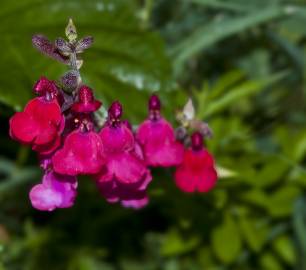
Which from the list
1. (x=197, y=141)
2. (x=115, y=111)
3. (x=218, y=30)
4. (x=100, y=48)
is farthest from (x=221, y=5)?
(x=115, y=111)

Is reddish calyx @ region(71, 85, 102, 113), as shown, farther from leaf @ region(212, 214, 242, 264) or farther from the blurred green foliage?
leaf @ region(212, 214, 242, 264)

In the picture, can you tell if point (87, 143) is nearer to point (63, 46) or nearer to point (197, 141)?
point (63, 46)

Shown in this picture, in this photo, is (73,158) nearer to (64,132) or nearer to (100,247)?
(64,132)

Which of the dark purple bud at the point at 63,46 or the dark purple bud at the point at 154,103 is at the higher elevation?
the dark purple bud at the point at 63,46

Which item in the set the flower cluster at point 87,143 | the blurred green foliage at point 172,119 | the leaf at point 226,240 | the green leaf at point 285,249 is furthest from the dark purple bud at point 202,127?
the green leaf at point 285,249

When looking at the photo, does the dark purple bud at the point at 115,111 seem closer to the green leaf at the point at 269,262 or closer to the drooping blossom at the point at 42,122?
the drooping blossom at the point at 42,122

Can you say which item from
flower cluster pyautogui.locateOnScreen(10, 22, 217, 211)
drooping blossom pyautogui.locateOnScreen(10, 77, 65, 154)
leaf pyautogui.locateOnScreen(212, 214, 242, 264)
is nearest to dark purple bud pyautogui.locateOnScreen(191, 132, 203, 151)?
flower cluster pyautogui.locateOnScreen(10, 22, 217, 211)
